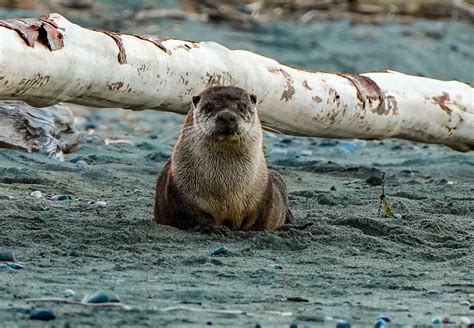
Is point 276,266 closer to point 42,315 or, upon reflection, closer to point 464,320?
point 464,320

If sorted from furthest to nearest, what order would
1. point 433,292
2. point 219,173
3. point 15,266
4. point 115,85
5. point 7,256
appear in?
point 115,85
point 219,173
point 7,256
point 15,266
point 433,292

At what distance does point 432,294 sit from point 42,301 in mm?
1697

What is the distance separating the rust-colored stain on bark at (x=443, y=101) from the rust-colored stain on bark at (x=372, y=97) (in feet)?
1.54

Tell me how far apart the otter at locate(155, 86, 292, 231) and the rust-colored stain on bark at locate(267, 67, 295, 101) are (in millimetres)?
1597

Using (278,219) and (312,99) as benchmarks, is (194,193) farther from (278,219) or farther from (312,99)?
(312,99)

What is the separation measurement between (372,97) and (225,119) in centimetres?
260

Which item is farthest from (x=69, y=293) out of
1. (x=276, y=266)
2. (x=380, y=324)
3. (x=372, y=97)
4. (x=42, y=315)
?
(x=372, y=97)

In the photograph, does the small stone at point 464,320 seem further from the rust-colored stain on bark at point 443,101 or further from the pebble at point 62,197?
Result: the rust-colored stain on bark at point 443,101

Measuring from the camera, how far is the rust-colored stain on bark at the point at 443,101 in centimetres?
964

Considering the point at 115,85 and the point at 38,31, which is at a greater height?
the point at 38,31

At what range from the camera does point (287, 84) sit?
8.73 meters

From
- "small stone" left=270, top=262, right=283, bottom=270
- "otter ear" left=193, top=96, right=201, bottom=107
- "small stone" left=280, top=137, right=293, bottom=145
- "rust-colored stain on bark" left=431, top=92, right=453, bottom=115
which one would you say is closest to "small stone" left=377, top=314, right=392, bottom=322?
"small stone" left=270, top=262, right=283, bottom=270

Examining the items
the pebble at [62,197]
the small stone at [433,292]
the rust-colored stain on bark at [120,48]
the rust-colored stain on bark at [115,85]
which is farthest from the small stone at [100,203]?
the small stone at [433,292]

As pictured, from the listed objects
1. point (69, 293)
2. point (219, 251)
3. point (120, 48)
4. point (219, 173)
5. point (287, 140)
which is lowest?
point (287, 140)
